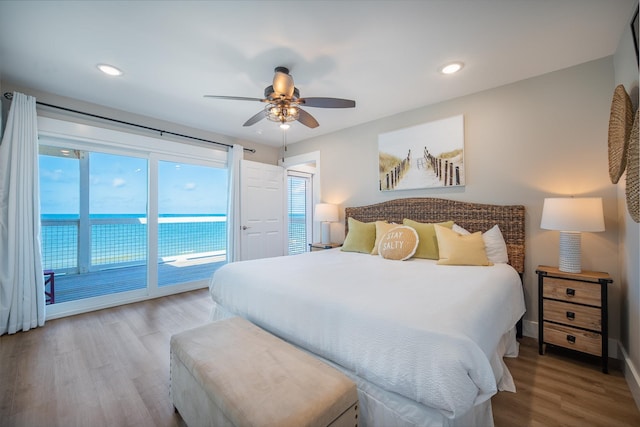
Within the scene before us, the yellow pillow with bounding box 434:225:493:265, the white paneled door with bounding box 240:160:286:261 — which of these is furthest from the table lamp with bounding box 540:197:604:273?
the white paneled door with bounding box 240:160:286:261

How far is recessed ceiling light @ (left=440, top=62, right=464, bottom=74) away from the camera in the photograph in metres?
2.30

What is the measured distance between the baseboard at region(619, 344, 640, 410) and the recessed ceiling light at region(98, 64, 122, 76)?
15.2 feet

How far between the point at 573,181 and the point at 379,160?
6.57 feet

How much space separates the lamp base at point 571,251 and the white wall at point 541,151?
0.93 ft

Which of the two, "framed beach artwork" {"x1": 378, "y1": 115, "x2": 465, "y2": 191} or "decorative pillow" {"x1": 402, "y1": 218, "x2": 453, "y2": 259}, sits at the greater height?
"framed beach artwork" {"x1": 378, "y1": 115, "x2": 465, "y2": 191}

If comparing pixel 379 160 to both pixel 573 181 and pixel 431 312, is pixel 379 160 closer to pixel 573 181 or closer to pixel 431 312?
pixel 573 181

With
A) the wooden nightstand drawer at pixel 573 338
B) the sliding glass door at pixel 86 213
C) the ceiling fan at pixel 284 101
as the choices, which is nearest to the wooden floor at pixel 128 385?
the wooden nightstand drawer at pixel 573 338

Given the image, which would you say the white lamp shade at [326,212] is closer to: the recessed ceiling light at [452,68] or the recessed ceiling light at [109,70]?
the recessed ceiling light at [452,68]

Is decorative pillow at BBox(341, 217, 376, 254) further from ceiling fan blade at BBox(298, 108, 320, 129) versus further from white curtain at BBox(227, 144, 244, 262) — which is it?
white curtain at BBox(227, 144, 244, 262)

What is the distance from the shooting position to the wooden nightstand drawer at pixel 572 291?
1.96 meters

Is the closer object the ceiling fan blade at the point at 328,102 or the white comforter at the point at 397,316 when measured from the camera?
the white comforter at the point at 397,316

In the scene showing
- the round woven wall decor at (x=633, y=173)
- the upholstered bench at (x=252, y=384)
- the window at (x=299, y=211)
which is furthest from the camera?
the window at (x=299, y=211)

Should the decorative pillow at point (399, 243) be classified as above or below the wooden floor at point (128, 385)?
above

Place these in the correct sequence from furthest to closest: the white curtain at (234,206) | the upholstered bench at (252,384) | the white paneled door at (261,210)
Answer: the white paneled door at (261,210) → the white curtain at (234,206) → the upholstered bench at (252,384)
